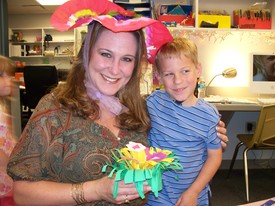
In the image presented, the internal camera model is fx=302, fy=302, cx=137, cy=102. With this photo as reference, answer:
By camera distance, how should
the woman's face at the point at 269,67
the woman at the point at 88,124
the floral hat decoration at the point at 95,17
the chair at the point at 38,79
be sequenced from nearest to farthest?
1. the woman at the point at 88,124
2. the floral hat decoration at the point at 95,17
3. the woman's face at the point at 269,67
4. the chair at the point at 38,79

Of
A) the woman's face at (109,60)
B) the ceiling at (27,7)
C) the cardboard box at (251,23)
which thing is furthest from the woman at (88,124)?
the ceiling at (27,7)

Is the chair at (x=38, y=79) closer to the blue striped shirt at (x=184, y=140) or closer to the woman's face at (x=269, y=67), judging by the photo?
the woman's face at (x=269, y=67)

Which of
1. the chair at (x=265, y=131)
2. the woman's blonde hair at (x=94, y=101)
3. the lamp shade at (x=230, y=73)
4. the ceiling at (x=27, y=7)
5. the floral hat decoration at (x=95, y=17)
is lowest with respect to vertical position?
the chair at (x=265, y=131)

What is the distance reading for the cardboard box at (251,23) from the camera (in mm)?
3701

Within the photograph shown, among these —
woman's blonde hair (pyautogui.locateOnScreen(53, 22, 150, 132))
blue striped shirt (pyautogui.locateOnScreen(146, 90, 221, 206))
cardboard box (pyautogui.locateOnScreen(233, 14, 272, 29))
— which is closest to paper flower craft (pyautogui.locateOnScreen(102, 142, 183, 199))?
woman's blonde hair (pyautogui.locateOnScreen(53, 22, 150, 132))

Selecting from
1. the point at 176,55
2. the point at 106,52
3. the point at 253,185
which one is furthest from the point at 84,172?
the point at 253,185

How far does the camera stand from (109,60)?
1.13 meters

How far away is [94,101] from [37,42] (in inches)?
306

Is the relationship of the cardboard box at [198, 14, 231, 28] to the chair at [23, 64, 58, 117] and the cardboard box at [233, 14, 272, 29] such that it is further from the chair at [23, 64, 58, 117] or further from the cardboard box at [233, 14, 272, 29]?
the chair at [23, 64, 58, 117]

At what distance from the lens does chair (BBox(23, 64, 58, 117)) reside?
17.4ft

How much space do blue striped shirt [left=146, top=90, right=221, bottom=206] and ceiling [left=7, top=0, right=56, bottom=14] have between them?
22.3ft

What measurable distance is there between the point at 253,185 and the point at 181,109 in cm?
236

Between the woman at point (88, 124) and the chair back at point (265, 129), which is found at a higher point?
the woman at point (88, 124)

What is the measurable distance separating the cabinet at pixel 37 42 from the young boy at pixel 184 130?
23.6 ft
